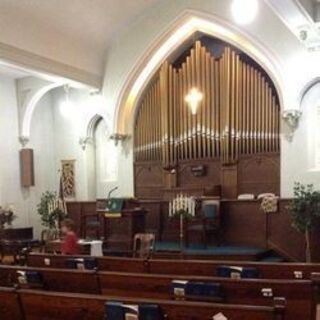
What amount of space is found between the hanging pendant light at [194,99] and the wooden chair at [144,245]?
3.39m

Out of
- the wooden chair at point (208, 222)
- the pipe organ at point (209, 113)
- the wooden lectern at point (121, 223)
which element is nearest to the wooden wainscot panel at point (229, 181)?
the pipe organ at point (209, 113)

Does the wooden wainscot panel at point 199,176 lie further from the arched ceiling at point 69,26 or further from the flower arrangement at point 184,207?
the arched ceiling at point 69,26

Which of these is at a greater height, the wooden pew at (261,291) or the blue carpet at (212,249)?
the wooden pew at (261,291)

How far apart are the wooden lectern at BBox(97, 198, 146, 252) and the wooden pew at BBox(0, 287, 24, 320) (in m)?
4.32

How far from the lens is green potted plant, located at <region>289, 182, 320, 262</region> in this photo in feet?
22.0

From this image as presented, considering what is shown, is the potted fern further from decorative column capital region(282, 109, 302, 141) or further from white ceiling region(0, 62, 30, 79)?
decorative column capital region(282, 109, 302, 141)

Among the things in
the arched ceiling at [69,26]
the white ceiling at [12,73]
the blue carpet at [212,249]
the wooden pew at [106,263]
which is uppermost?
the arched ceiling at [69,26]

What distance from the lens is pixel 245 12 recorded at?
330 inches

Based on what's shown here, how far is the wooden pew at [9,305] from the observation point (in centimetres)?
312

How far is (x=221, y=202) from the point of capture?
25.8 ft

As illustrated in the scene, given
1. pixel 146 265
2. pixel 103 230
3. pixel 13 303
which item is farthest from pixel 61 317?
pixel 103 230

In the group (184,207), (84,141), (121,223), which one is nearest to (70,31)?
(84,141)

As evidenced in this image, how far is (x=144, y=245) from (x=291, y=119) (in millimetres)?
3580

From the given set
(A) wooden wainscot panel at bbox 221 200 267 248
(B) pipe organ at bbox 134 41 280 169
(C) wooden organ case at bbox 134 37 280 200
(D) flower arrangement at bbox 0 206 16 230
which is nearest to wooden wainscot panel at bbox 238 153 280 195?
(C) wooden organ case at bbox 134 37 280 200
